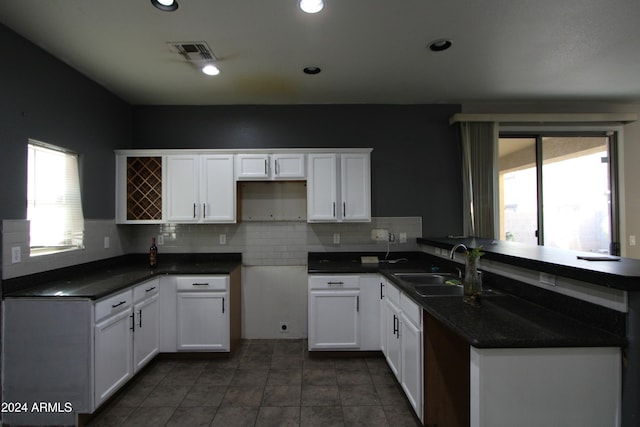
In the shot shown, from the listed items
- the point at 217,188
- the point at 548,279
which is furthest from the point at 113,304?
the point at 548,279

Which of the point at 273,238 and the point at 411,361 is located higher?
the point at 273,238

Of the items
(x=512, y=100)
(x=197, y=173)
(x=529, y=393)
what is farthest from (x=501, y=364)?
(x=512, y=100)

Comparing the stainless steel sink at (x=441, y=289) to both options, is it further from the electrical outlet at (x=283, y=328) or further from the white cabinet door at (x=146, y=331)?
the white cabinet door at (x=146, y=331)

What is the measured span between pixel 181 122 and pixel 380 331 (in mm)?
3260

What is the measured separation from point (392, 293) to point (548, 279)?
3.87 ft

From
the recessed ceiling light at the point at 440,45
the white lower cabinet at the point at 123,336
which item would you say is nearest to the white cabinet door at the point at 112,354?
the white lower cabinet at the point at 123,336

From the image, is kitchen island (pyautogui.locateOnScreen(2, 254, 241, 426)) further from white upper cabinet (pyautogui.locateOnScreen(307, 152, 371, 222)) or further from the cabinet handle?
the cabinet handle

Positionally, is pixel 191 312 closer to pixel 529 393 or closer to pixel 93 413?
pixel 93 413

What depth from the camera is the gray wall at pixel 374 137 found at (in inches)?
141

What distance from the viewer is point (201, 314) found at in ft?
9.76

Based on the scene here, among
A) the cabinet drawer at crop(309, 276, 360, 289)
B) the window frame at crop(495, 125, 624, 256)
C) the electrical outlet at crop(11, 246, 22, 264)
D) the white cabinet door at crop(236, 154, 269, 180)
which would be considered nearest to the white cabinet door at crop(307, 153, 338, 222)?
the white cabinet door at crop(236, 154, 269, 180)

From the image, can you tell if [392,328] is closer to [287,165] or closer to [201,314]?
[201,314]

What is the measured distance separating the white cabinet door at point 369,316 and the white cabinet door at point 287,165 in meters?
1.38

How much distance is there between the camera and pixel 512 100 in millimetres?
3527
